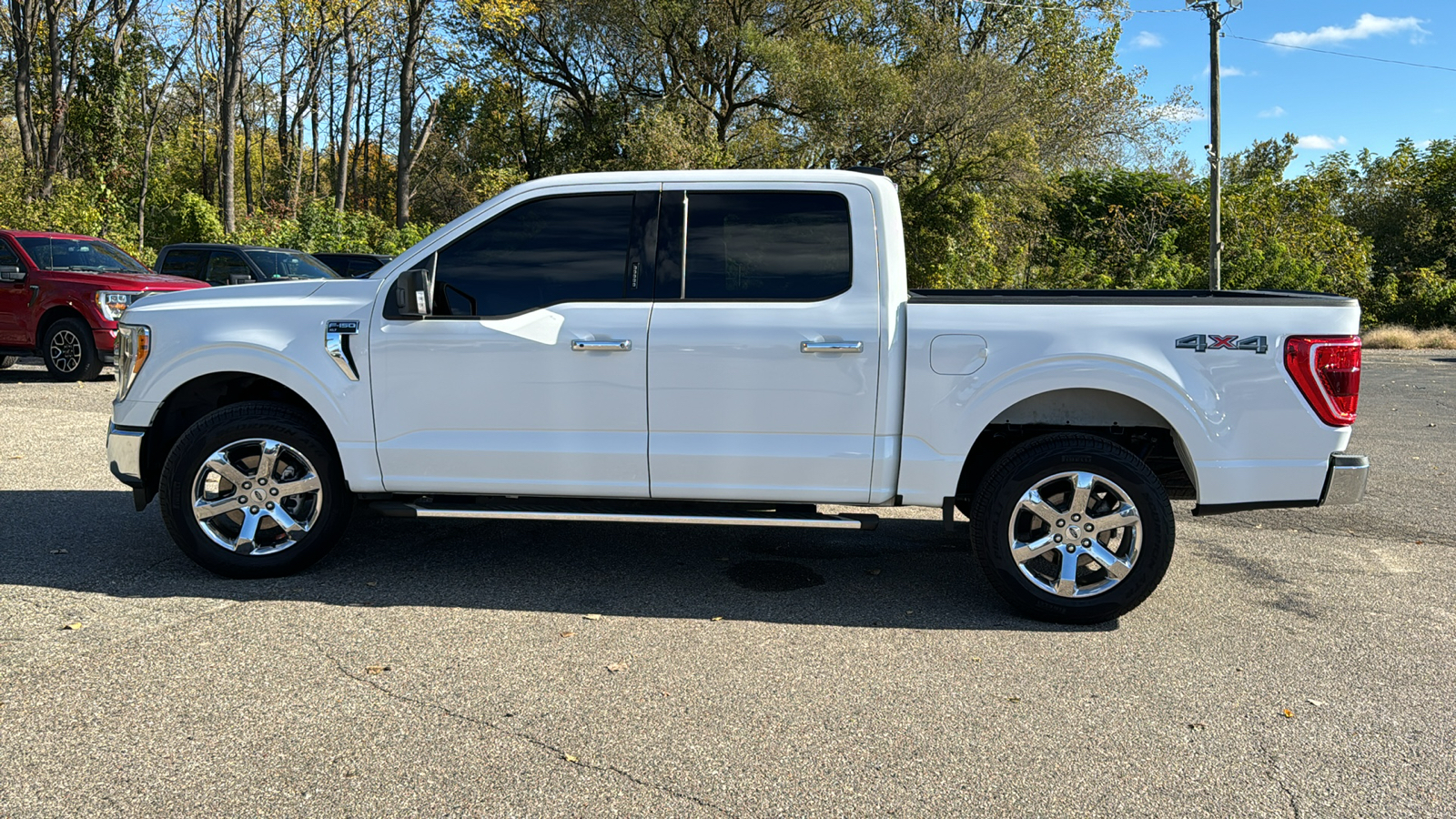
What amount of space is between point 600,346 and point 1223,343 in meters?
Answer: 2.74

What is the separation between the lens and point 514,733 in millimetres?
3510

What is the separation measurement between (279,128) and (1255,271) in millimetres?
44385

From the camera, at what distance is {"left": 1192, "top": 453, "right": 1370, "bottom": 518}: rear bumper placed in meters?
4.61

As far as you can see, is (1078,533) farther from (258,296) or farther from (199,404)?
(199,404)

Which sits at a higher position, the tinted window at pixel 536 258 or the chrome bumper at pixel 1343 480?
the tinted window at pixel 536 258

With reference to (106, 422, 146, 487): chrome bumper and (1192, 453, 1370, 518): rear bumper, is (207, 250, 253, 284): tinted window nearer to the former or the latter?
(106, 422, 146, 487): chrome bumper

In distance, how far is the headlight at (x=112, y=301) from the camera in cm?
1232

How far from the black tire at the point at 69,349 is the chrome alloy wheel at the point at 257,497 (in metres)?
8.98

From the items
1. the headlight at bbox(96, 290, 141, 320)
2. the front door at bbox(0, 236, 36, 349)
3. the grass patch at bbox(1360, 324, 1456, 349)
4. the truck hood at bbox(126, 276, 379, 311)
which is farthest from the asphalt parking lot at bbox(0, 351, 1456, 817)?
the grass patch at bbox(1360, 324, 1456, 349)

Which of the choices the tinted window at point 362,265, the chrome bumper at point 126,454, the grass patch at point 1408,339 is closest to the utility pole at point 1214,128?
the grass patch at point 1408,339

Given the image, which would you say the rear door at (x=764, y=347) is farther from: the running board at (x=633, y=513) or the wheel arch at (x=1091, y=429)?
the wheel arch at (x=1091, y=429)

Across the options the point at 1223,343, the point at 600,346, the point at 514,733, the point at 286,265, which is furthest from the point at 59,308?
the point at 1223,343

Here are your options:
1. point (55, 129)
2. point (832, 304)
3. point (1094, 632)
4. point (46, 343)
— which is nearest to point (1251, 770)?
point (1094, 632)

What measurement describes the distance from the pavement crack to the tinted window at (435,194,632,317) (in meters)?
1.74
